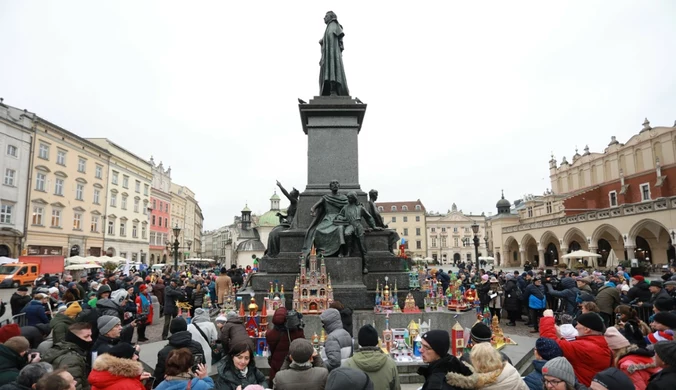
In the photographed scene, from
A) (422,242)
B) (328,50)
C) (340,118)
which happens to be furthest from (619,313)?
(422,242)

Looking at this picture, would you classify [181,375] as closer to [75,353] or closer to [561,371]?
[75,353]

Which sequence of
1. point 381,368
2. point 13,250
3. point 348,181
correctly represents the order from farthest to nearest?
point 13,250 < point 348,181 < point 381,368

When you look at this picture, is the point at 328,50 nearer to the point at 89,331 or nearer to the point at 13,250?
the point at 89,331

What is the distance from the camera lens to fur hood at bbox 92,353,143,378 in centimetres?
318

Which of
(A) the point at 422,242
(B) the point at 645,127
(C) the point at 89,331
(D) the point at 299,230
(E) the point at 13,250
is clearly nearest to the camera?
(C) the point at 89,331

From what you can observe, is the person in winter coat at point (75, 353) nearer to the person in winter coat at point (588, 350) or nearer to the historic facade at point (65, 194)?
the person in winter coat at point (588, 350)

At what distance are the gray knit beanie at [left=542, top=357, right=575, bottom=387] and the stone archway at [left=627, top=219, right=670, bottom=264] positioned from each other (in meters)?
41.8

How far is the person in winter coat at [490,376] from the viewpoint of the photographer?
295 cm

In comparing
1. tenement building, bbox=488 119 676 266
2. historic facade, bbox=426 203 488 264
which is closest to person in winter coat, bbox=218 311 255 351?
tenement building, bbox=488 119 676 266

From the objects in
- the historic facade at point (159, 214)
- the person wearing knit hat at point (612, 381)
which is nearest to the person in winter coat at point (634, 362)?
the person wearing knit hat at point (612, 381)

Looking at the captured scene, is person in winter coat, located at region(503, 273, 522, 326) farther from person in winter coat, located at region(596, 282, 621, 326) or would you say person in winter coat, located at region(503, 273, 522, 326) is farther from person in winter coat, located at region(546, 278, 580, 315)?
person in winter coat, located at region(596, 282, 621, 326)

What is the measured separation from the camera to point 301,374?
3.46 metres

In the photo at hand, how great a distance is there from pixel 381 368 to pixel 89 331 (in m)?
3.40

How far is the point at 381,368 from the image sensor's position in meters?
3.57
